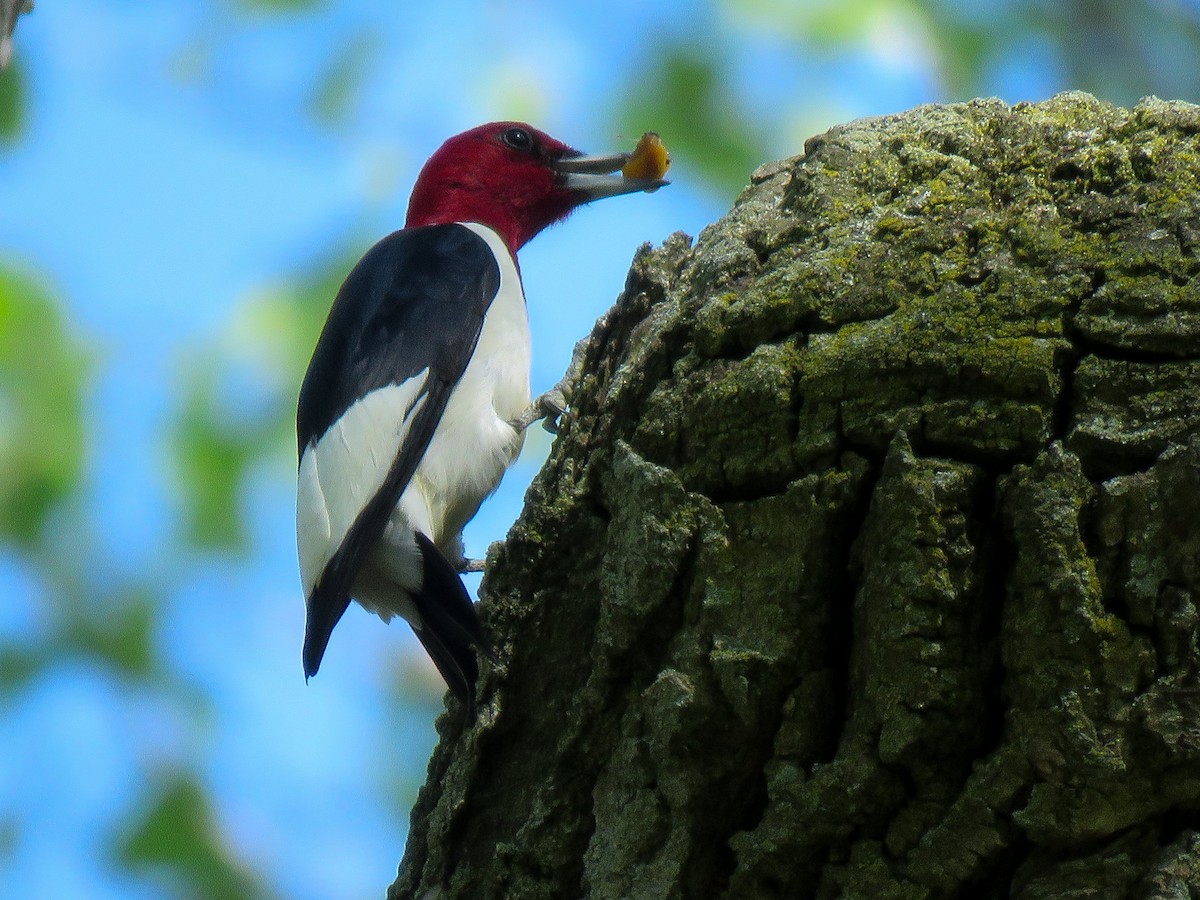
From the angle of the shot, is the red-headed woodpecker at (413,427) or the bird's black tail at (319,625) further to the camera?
the red-headed woodpecker at (413,427)

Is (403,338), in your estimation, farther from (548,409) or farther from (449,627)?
(449,627)

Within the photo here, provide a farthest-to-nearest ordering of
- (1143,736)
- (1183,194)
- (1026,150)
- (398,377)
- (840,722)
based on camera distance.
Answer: (398,377) → (1026,150) → (1183,194) → (840,722) → (1143,736)

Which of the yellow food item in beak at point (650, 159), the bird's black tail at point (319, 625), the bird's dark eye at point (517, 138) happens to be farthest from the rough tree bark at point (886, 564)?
the bird's dark eye at point (517, 138)

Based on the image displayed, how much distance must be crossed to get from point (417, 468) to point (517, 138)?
2243 millimetres

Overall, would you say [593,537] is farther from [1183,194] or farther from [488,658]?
[1183,194]

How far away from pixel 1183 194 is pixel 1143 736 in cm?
81

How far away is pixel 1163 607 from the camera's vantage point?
1595 mm

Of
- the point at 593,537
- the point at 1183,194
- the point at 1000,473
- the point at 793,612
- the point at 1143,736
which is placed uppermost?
the point at 1183,194

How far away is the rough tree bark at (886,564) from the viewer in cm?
158

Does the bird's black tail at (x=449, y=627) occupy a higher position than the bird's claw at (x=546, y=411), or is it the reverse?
the bird's claw at (x=546, y=411)

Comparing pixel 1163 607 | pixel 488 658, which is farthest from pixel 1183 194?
pixel 488 658

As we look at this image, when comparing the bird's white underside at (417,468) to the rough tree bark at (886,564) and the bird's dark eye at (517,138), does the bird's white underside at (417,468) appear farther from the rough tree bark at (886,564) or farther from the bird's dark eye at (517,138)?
the bird's dark eye at (517,138)

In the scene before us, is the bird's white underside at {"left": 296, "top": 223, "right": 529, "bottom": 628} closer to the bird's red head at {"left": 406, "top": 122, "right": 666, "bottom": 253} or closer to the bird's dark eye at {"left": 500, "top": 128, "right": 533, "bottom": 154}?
the bird's red head at {"left": 406, "top": 122, "right": 666, "bottom": 253}

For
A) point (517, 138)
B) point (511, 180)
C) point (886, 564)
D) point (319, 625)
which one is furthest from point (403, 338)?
point (886, 564)
